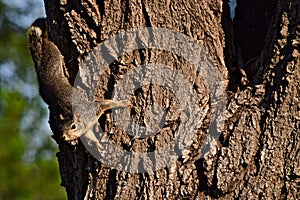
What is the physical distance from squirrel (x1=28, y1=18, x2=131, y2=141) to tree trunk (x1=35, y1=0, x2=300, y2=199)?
3cm

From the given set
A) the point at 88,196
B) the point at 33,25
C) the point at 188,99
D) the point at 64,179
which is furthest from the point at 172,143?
the point at 33,25

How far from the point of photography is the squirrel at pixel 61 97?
1962 millimetres

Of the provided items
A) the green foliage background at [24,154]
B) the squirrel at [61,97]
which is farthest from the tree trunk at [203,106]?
the green foliage background at [24,154]

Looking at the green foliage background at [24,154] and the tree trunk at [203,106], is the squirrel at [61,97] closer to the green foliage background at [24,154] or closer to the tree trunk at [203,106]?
the tree trunk at [203,106]

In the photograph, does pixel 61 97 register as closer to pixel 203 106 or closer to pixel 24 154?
pixel 203 106

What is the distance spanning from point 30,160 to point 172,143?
399cm

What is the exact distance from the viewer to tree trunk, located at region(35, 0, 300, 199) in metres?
1.76

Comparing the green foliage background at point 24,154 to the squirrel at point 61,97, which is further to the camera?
the green foliage background at point 24,154

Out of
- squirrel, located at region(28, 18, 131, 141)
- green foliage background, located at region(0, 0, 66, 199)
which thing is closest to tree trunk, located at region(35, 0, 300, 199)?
squirrel, located at region(28, 18, 131, 141)

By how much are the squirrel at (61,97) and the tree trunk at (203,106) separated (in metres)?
0.03

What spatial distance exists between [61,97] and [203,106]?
0.48m

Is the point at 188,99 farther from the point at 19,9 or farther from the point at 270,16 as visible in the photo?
the point at 19,9

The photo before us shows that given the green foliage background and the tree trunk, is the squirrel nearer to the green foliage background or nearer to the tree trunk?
the tree trunk

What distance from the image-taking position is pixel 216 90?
1.88 metres
